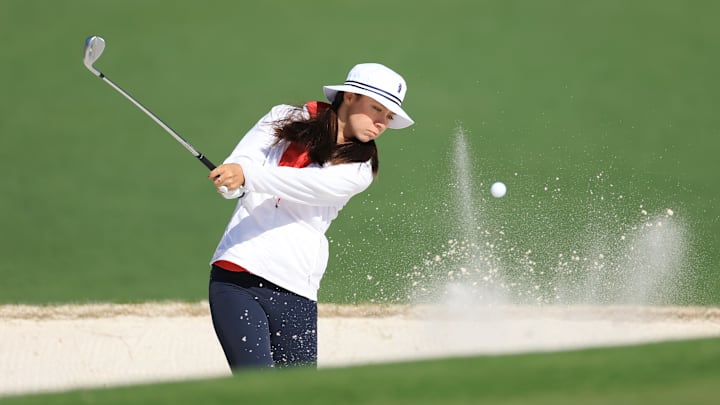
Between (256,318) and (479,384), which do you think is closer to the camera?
(479,384)

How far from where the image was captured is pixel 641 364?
4.89 feet

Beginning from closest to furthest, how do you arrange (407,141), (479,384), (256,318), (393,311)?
1. (479,384)
2. (256,318)
3. (393,311)
4. (407,141)

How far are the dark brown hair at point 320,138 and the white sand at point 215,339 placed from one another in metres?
1.32

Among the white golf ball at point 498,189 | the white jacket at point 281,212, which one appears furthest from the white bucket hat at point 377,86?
the white golf ball at point 498,189

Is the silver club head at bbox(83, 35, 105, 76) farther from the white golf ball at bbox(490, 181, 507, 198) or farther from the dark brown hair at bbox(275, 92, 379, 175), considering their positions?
the white golf ball at bbox(490, 181, 507, 198)

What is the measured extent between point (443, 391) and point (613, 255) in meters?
2.92

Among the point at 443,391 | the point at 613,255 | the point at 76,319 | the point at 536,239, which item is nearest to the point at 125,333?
the point at 76,319

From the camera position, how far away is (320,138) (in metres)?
2.46

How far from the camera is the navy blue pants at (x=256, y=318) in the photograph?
2383mm

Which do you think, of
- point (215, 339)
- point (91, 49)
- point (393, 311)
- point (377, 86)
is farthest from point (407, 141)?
point (377, 86)

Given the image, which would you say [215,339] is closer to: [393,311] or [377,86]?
[393,311]

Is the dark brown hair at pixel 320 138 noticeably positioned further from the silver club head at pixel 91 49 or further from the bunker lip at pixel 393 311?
the bunker lip at pixel 393 311

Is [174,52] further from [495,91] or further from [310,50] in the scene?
[495,91]

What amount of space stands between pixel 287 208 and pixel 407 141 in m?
2.36
